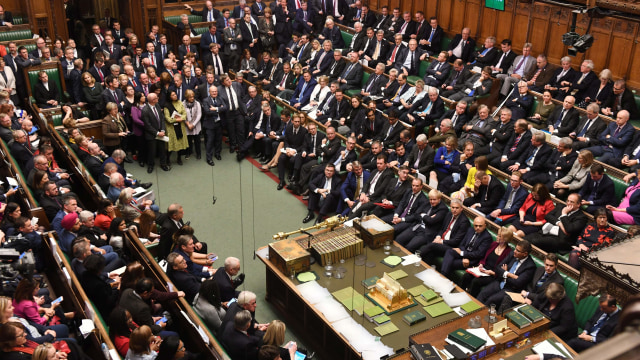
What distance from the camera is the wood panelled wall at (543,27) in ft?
31.1

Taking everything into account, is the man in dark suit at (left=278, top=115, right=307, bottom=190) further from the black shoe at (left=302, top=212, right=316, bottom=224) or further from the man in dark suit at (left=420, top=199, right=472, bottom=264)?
the man in dark suit at (left=420, top=199, right=472, bottom=264)

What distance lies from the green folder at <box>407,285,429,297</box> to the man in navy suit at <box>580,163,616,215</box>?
2.28 meters

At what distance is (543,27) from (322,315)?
7227mm

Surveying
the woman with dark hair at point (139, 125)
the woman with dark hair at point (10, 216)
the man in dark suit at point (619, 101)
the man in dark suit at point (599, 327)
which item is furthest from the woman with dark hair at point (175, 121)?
the man in dark suit at point (599, 327)

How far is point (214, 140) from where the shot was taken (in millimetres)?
10312

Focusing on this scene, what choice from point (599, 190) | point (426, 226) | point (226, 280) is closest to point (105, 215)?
point (226, 280)

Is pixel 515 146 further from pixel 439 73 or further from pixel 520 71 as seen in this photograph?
pixel 439 73

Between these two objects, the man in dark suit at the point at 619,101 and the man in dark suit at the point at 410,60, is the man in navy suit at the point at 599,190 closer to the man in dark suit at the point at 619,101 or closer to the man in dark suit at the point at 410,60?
the man in dark suit at the point at 619,101

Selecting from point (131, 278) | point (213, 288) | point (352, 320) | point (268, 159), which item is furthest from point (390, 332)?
point (268, 159)

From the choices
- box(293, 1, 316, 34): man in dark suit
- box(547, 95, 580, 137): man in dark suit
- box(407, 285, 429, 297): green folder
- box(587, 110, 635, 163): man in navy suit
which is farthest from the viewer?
box(293, 1, 316, 34): man in dark suit

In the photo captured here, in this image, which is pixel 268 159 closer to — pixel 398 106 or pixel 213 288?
pixel 398 106

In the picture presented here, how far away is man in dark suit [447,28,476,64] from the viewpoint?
11.2m

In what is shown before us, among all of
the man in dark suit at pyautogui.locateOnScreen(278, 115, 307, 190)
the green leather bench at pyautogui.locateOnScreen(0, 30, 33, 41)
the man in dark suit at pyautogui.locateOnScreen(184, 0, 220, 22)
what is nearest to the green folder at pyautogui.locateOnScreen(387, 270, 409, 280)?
the man in dark suit at pyautogui.locateOnScreen(278, 115, 307, 190)

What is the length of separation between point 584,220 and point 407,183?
6.87ft
